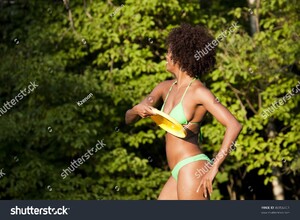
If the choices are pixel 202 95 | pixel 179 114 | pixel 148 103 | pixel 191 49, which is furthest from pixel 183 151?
pixel 191 49

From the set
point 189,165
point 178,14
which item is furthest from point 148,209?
point 178,14

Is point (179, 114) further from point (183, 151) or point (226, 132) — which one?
point (226, 132)

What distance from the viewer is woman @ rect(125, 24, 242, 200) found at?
5.33m

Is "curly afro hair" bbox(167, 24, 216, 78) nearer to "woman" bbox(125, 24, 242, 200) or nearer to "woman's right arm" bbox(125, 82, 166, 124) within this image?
"woman" bbox(125, 24, 242, 200)

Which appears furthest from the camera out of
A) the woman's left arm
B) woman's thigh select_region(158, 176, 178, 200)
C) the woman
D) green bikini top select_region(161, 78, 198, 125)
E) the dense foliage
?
the dense foliage

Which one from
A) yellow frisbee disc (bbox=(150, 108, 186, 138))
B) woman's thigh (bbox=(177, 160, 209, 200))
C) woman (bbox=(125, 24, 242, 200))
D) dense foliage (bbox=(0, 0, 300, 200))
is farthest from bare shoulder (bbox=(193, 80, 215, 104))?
dense foliage (bbox=(0, 0, 300, 200))

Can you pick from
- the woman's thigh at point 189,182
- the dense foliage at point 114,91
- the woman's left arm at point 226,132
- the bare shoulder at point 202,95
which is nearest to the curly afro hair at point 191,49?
the bare shoulder at point 202,95

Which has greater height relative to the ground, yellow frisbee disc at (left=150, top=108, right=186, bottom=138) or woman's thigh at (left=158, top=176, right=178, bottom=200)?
yellow frisbee disc at (left=150, top=108, right=186, bottom=138)

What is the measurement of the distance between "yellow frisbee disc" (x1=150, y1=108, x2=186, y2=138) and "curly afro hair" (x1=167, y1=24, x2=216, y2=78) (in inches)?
18.3

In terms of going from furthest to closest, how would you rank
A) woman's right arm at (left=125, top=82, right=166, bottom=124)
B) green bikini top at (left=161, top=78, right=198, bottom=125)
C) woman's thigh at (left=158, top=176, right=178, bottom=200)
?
woman's right arm at (left=125, top=82, right=166, bottom=124) < woman's thigh at (left=158, top=176, right=178, bottom=200) < green bikini top at (left=161, top=78, right=198, bottom=125)

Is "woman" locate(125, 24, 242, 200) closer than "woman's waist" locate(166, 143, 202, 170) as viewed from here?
Yes

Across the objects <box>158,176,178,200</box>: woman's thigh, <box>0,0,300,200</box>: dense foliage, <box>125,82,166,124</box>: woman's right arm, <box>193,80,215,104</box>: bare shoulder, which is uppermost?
<box>193,80,215,104</box>: bare shoulder

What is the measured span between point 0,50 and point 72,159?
6.18ft

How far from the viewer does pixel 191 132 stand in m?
5.61
